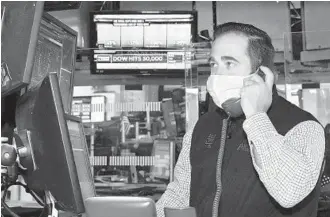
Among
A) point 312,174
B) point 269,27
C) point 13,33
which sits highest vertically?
point 269,27

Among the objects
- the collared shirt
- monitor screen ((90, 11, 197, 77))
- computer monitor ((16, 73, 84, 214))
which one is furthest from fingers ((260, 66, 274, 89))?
monitor screen ((90, 11, 197, 77))

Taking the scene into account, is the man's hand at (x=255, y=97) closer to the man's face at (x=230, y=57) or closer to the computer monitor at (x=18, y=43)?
the man's face at (x=230, y=57)

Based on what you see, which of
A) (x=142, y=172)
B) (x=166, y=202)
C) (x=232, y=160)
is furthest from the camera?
(x=142, y=172)

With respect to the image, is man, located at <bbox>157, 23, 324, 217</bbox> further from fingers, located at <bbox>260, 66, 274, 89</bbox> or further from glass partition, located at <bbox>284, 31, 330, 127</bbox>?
glass partition, located at <bbox>284, 31, 330, 127</bbox>

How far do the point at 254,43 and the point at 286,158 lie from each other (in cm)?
49

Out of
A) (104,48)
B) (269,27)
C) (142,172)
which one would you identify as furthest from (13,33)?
(269,27)

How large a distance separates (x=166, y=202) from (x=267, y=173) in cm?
54

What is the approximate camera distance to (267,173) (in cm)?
150

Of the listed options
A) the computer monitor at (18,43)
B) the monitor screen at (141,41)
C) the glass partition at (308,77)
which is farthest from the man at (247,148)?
the monitor screen at (141,41)

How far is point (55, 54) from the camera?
1.85 meters

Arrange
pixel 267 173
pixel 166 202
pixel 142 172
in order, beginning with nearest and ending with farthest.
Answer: pixel 267 173
pixel 166 202
pixel 142 172

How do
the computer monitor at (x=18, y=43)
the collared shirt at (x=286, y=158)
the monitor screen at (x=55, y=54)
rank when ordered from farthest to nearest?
the monitor screen at (x=55, y=54), the collared shirt at (x=286, y=158), the computer monitor at (x=18, y=43)

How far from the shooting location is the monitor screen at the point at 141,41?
525 cm

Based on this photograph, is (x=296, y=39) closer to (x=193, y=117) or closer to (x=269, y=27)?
(x=193, y=117)
